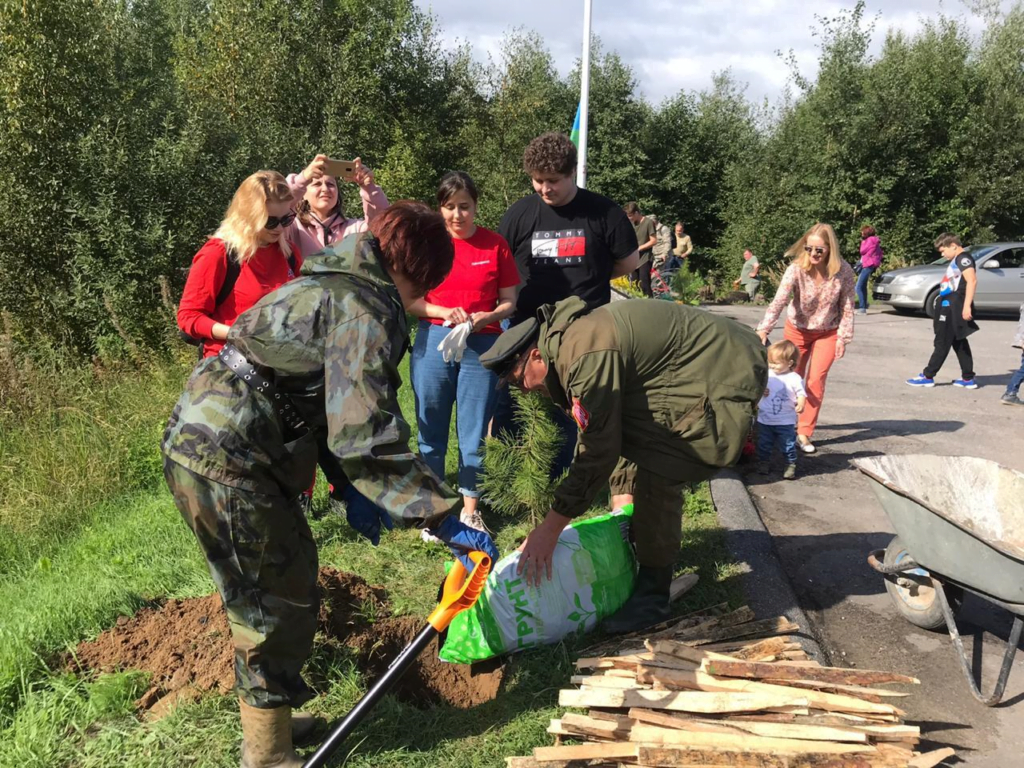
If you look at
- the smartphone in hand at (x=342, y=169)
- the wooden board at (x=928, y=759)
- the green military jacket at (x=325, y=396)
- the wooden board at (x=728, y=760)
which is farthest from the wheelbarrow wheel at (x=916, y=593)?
the smartphone in hand at (x=342, y=169)

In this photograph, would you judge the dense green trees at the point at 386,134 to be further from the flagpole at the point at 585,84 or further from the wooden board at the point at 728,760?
the wooden board at the point at 728,760

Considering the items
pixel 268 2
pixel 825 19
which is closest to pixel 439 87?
pixel 268 2

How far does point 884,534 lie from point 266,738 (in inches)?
159

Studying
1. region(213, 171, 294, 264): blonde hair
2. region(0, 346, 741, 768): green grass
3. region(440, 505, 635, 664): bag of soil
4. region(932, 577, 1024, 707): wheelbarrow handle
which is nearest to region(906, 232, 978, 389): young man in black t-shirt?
region(0, 346, 741, 768): green grass

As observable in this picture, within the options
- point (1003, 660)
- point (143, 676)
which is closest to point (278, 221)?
point (143, 676)

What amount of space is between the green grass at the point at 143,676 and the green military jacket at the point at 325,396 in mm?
1102

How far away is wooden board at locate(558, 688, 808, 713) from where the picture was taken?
8.25 feet

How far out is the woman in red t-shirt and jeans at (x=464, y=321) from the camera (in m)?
3.95

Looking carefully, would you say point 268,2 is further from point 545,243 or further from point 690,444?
point 690,444

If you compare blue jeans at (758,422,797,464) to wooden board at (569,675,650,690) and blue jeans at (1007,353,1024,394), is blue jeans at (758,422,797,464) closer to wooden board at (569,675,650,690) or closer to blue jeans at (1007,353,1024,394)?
wooden board at (569,675,650,690)

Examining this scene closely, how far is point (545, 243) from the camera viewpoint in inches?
171

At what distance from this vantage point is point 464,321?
12.8 feet

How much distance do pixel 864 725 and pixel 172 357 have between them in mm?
8440

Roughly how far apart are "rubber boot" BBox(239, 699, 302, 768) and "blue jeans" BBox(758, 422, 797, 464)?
4.32 metres
